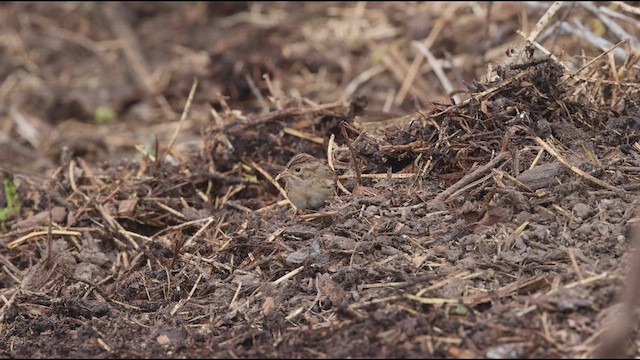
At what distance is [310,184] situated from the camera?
5.83m

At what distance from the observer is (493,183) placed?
210 inches

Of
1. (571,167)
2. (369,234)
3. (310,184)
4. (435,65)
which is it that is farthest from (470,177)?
(435,65)

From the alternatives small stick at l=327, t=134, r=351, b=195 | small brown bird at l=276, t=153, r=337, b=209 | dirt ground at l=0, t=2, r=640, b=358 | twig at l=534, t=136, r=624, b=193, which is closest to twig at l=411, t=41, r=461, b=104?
dirt ground at l=0, t=2, r=640, b=358

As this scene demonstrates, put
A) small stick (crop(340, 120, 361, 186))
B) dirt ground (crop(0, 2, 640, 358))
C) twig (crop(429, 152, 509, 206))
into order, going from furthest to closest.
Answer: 1. small stick (crop(340, 120, 361, 186))
2. twig (crop(429, 152, 509, 206))
3. dirt ground (crop(0, 2, 640, 358))

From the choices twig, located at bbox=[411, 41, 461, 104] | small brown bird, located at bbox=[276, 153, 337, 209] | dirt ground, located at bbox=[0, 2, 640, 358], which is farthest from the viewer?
twig, located at bbox=[411, 41, 461, 104]

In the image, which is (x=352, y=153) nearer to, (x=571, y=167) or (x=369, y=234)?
(x=369, y=234)

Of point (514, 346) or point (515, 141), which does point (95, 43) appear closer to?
point (515, 141)

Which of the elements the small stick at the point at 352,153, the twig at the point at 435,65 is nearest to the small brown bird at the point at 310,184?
the small stick at the point at 352,153

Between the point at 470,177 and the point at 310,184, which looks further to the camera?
the point at 310,184

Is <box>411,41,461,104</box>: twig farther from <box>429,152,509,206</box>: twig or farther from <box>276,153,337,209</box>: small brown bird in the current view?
<box>429,152,509,206</box>: twig

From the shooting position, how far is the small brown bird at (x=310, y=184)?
229 inches

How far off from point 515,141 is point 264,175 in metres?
2.11

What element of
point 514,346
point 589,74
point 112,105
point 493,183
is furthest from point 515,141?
point 112,105

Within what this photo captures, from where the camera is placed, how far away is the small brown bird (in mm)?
5816
